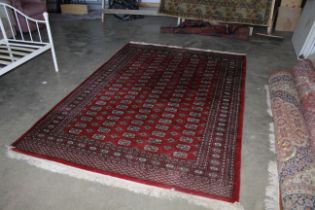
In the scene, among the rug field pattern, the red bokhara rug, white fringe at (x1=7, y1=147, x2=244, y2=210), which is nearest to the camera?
white fringe at (x1=7, y1=147, x2=244, y2=210)

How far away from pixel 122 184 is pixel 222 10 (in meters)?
3.59

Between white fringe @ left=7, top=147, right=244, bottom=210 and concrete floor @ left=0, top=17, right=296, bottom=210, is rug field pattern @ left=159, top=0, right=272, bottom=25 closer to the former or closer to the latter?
concrete floor @ left=0, top=17, right=296, bottom=210

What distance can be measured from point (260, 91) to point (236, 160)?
3.76 feet

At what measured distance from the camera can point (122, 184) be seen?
1661 mm

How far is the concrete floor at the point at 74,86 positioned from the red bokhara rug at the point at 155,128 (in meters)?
0.11

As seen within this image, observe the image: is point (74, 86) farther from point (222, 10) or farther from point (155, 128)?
point (222, 10)

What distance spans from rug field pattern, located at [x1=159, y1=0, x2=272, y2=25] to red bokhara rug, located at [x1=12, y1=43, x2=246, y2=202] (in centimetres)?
137

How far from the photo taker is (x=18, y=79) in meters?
2.93

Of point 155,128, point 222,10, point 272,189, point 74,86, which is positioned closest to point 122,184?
point 155,128

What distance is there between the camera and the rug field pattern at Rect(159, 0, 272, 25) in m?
4.10

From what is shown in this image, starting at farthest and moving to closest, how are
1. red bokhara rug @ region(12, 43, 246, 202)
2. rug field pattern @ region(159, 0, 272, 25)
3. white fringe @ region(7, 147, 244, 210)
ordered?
rug field pattern @ region(159, 0, 272, 25), red bokhara rug @ region(12, 43, 246, 202), white fringe @ region(7, 147, 244, 210)

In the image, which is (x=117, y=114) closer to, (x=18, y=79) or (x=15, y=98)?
(x=15, y=98)

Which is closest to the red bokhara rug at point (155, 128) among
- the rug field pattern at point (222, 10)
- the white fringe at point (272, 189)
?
the white fringe at point (272, 189)

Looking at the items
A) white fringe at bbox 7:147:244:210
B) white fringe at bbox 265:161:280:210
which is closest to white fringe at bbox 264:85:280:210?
white fringe at bbox 265:161:280:210
